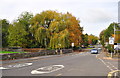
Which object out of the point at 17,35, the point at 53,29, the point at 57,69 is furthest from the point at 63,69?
the point at 17,35

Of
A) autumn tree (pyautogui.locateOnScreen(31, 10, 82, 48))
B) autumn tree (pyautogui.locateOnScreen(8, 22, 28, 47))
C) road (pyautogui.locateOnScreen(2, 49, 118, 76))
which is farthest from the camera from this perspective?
autumn tree (pyautogui.locateOnScreen(8, 22, 28, 47))

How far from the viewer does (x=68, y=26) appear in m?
58.2

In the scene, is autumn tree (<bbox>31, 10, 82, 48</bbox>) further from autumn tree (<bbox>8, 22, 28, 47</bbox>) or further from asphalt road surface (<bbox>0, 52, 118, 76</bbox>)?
asphalt road surface (<bbox>0, 52, 118, 76</bbox>)

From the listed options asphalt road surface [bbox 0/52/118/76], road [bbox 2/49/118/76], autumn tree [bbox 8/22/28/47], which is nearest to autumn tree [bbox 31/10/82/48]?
autumn tree [bbox 8/22/28/47]

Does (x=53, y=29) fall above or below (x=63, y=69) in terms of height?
above

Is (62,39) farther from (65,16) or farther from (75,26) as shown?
(75,26)

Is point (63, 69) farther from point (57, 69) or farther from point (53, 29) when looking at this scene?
point (53, 29)

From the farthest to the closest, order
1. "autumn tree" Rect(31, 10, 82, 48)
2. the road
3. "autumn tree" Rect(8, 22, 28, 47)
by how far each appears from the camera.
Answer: "autumn tree" Rect(8, 22, 28, 47) < "autumn tree" Rect(31, 10, 82, 48) < the road

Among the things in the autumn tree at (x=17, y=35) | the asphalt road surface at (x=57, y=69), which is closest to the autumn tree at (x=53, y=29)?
the autumn tree at (x=17, y=35)

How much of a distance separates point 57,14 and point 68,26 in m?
5.50

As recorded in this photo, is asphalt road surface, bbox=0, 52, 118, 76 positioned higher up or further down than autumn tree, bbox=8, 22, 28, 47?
further down

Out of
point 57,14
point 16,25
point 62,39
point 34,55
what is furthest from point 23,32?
point 34,55

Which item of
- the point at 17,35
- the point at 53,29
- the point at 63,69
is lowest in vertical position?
the point at 63,69

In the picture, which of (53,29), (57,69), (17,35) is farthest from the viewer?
(17,35)
